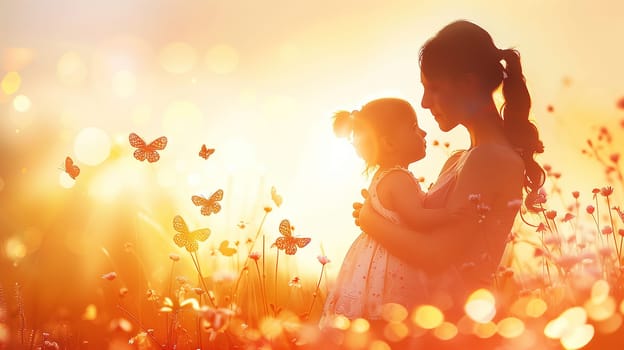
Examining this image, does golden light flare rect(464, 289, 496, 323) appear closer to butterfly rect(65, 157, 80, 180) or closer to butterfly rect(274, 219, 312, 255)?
butterfly rect(274, 219, 312, 255)

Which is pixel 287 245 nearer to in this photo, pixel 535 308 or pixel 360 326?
pixel 360 326

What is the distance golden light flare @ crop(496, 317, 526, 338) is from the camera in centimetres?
381

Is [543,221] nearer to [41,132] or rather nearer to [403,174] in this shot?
[403,174]

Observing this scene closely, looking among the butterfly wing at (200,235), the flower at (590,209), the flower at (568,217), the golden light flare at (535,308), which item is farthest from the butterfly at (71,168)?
the flower at (590,209)

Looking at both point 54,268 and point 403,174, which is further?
point 54,268

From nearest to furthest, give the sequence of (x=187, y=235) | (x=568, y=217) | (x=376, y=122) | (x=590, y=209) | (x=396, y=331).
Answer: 1. (x=396, y=331)
2. (x=187, y=235)
3. (x=376, y=122)
4. (x=568, y=217)
5. (x=590, y=209)

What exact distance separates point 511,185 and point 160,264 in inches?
118

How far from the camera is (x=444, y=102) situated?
418 centimetres

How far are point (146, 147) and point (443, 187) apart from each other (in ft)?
6.49

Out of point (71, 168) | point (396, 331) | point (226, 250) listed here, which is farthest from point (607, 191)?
point (71, 168)

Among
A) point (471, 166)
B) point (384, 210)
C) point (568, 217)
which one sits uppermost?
point (568, 217)

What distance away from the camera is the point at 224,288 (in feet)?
15.7

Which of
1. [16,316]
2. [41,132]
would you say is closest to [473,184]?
[16,316]

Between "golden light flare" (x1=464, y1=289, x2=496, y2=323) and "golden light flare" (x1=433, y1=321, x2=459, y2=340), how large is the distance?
13 centimetres
